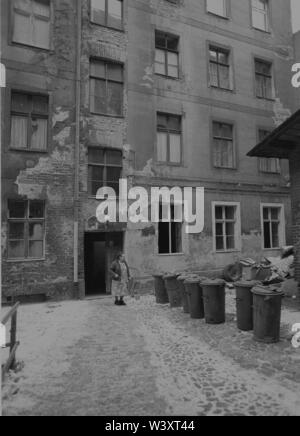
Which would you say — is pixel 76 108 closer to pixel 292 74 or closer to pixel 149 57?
pixel 149 57

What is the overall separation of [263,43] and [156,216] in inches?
459

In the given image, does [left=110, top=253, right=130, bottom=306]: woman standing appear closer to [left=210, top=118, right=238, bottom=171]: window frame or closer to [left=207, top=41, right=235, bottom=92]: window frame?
[left=210, top=118, right=238, bottom=171]: window frame

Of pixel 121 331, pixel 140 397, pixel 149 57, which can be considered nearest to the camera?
pixel 140 397

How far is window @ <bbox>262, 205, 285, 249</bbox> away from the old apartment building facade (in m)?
0.06

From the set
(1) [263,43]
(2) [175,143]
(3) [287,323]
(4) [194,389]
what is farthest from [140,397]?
(1) [263,43]

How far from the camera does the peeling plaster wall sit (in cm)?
1120

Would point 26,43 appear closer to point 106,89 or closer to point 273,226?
point 106,89

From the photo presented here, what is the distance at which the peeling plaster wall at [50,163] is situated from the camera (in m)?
11.2

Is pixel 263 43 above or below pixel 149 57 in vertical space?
above

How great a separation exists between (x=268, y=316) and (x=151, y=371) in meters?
2.59

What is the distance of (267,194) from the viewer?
16594mm

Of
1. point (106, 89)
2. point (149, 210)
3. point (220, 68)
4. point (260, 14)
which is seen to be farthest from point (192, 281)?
point (260, 14)

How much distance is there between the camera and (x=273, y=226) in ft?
55.4

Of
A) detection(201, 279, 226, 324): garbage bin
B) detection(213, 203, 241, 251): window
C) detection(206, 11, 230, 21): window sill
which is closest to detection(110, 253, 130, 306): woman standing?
detection(201, 279, 226, 324): garbage bin
